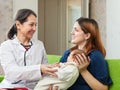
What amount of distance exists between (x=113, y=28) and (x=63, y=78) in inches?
60.7

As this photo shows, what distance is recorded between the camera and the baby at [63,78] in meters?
1.47

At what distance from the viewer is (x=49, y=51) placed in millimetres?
4629

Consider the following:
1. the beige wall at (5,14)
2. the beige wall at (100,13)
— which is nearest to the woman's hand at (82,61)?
the beige wall at (100,13)

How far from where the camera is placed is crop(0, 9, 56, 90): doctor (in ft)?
5.24

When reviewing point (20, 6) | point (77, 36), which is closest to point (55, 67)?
point (77, 36)

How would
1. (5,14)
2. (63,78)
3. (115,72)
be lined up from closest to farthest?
(63,78) < (115,72) < (5,14)

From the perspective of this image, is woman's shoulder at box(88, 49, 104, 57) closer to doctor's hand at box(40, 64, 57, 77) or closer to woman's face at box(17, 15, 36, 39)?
doctor's hand at box(40, 64, 57, 77)

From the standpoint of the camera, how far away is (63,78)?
4.84 ft

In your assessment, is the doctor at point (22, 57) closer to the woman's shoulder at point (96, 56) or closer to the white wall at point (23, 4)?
the woman's shoulder at point (96, 56)

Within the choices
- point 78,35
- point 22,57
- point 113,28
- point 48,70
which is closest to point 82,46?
point 78,35

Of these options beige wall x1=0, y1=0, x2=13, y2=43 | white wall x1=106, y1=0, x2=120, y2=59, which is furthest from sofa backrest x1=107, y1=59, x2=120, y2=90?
beige wall x1=0, y1=0, x2=13, y2=43

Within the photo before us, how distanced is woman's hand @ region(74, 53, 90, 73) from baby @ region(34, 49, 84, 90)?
1.5 inches

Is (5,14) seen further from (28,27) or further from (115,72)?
(115,72)

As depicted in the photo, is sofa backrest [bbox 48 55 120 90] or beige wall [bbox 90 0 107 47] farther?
beige wall [bbox 90 0 107 47]
